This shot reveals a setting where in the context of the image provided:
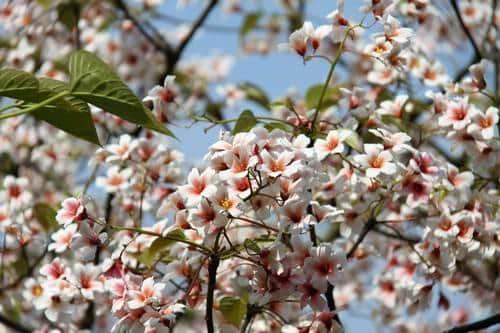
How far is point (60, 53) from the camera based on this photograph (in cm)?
381

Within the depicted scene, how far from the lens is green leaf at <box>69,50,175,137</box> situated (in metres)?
Result: 1.65

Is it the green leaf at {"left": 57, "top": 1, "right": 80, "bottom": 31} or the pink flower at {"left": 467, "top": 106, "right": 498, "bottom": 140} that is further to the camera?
the green leaf at {"left": 57, "top": 1, "right": 80, "bottom": 31}

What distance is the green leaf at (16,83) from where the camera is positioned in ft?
5.36

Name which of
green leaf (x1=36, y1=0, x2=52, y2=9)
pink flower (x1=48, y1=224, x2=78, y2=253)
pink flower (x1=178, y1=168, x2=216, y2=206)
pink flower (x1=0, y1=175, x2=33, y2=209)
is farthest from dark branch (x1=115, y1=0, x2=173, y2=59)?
pink flower (x1=178, y1=168, x2=216, y2=206)

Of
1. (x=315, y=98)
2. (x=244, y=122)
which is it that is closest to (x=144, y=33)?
(x=315, y=98)

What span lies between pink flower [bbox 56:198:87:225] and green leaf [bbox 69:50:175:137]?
0.18 metres

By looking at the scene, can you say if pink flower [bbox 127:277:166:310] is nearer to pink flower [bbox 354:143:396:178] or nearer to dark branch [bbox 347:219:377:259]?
pink flower [bbox 354:143:396:178]

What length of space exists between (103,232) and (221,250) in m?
0.26

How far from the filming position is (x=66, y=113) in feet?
5.52

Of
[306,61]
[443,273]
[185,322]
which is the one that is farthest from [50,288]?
[185,322]

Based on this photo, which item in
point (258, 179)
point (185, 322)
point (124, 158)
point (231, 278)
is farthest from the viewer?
point (185, 322)

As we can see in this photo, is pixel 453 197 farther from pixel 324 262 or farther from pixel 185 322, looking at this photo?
pixel 185 322

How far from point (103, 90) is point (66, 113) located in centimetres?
9

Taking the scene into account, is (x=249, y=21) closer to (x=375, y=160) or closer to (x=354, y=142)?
(x=354, y=142)
